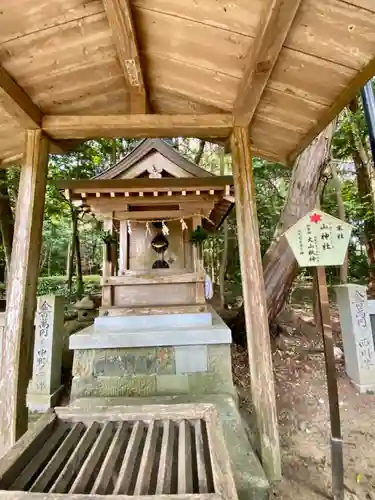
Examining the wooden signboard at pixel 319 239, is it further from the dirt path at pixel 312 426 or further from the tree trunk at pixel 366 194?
the tree trunk at pixel 366 194

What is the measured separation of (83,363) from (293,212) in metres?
4.50

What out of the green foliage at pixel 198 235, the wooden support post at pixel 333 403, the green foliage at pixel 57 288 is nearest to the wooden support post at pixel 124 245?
→ the green foliage at pixel 198 235

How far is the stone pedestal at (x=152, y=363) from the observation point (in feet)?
11.2

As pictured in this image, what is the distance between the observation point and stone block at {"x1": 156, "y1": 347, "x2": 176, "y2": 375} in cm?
347

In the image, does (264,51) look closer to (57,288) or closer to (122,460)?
(122,460)

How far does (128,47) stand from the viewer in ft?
6.77

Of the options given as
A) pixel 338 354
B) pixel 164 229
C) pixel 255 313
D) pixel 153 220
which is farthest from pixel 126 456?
pixel 338 354

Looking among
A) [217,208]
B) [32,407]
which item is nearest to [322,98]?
[217,208]

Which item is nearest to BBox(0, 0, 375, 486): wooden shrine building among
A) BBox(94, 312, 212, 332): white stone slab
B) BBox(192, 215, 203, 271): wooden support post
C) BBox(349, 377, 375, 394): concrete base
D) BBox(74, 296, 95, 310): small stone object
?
BBox(192, 215, 203, 271): wooden support post

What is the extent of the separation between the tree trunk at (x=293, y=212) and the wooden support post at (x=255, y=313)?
3.18 metres

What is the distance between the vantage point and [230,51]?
196cm

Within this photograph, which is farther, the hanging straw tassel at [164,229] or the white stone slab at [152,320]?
the hanging straw tassel at [164,229]

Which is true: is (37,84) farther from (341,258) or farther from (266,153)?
(341,258)

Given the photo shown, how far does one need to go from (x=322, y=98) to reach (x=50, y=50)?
79.0 inches
